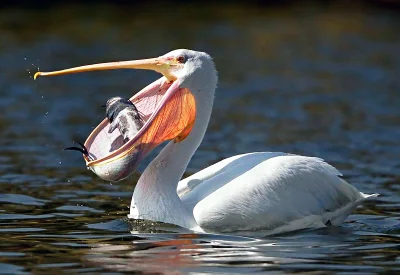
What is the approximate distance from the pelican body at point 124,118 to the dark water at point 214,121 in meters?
0.69

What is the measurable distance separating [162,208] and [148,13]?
2388cm

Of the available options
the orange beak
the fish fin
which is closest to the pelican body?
the fish fin

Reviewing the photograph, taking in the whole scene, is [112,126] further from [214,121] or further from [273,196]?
[214,121]

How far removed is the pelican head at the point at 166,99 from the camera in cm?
771

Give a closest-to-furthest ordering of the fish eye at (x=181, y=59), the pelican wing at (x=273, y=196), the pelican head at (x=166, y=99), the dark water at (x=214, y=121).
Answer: the dark water at (x=214, y=121)
the pelican wing at (x=273, y=196)
the pelican head at (x=166, y=99)
the fish eye at (x=181, y=59)

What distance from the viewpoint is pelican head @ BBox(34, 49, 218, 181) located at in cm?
771

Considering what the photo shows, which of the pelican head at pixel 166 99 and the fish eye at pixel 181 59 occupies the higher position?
the fish eye at pixel 181 59

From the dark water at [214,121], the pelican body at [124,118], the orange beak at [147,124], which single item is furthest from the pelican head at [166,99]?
the dark water at [214,121]

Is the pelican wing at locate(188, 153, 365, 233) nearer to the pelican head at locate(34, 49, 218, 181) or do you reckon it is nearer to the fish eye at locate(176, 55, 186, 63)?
the pelican head at locate(34, 49, 218, 181)

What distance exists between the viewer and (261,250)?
274 inches

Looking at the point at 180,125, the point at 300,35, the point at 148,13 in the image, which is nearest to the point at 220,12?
the point at 148,13

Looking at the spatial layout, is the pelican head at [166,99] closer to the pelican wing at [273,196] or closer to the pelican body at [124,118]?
the pelican body at [124,118]

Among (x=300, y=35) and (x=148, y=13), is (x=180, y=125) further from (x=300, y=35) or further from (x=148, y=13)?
(x=148, y=13)

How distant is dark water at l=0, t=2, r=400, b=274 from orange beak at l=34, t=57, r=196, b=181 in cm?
51
